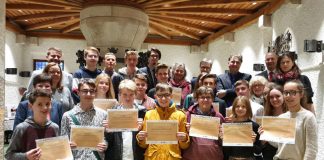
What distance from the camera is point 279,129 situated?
3.19 m

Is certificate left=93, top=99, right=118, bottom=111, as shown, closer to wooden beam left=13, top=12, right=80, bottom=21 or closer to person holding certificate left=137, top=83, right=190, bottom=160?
person holding certificate left=137, top=83, right=190, bottom=160

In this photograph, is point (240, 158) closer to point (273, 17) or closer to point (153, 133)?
point (153, 133)

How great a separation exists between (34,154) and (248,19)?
9780 millimetres

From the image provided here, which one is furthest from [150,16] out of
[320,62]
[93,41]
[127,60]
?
[127,60]

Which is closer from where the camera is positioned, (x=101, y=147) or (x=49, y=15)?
(x=101, y=147)

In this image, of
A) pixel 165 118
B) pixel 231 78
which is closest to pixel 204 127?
pixel 165 118

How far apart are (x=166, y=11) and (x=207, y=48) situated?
248 inches

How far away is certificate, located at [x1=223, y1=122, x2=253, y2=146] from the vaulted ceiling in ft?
20.1

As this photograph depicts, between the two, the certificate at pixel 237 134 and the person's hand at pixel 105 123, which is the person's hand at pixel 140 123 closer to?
the person's hand at pixel 105 123

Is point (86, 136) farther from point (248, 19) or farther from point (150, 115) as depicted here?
point (248, 19)

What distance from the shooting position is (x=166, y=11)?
1030cm

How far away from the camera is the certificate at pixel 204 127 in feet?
10.9

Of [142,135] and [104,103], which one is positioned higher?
[104,103]

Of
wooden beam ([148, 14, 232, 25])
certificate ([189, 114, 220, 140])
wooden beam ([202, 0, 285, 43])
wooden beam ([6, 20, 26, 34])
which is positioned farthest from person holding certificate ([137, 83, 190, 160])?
wooden beam ([6, 20, 26, 34])
